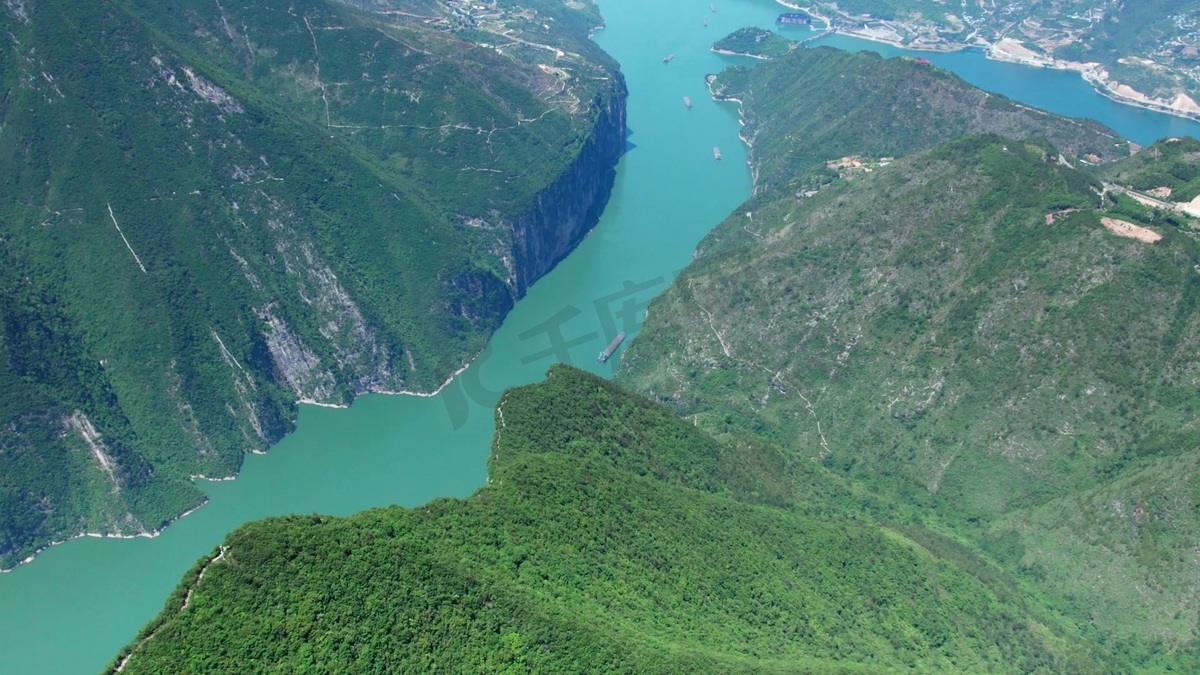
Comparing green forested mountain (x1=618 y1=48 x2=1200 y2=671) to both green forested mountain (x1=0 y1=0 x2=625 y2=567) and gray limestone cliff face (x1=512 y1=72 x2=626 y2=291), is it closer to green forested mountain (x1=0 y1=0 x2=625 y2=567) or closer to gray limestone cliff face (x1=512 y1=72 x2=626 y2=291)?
gray limestone cliff face (x1=512 y1=72 x2=626 y2=291)

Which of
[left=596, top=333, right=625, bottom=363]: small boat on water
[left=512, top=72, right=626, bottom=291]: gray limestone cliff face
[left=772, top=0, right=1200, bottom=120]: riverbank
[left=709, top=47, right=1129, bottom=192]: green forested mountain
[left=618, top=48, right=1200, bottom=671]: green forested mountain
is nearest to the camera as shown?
[left=618, top=48, right=1200, bottom=671]: green forested mountain

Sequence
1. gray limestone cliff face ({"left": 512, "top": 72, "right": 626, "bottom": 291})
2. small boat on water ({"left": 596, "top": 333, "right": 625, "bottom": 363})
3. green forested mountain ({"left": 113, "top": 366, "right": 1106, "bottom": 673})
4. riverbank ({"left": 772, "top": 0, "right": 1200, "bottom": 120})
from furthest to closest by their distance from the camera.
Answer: riverbank ({"left": 772, "top": 0, "right": 1200, "bottom": 120}), gray limestone cliff face ({"left": 512, "top": 72, "right": 626, "bottom": 291}), small boat on water ({"left": 596, "top": 333, "right": 625, "bottom": 363}), green forested mountain ({"left": 113, "top": 366, "right": 1106, "bottom": 673})

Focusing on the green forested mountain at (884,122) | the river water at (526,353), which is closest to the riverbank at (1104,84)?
the river water at (526,353)

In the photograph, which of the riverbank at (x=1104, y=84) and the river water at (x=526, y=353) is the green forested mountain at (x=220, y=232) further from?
the riverbank at (x=1104, y=84)

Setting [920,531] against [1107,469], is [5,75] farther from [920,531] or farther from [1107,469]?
[1107,469]

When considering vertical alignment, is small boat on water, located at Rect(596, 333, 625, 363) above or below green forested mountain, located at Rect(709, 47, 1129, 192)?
below

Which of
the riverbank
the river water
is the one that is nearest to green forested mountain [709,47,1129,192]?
the river water

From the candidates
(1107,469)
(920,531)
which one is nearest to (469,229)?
(920,531)

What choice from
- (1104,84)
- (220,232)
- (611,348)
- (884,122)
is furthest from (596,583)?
(1104,84)
